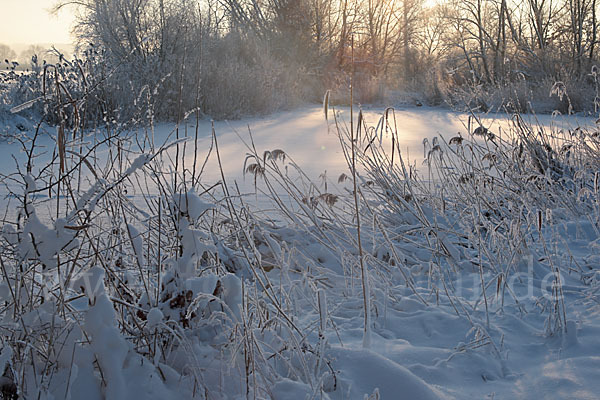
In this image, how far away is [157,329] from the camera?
987 millimetres

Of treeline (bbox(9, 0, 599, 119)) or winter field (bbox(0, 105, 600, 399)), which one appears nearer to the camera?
winter field (bbox(0, 105, 600, 399))

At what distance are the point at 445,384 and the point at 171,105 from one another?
681cm

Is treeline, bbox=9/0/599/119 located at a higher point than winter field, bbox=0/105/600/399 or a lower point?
higher

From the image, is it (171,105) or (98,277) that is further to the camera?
(171,105)

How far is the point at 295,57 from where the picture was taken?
13.7m

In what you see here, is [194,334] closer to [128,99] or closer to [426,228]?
[426,228]

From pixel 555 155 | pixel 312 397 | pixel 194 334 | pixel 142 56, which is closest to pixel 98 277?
pixel 194 334

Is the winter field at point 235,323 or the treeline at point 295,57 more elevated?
the treeline at point 295,57

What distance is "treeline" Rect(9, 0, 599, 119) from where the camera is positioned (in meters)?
7.55

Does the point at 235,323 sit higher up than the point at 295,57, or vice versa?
the point at 295,57

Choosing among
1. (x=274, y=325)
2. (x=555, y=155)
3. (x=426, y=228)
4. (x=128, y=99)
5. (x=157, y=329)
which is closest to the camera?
(x=157, y=329)

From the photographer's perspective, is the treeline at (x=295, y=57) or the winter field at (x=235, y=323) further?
the treeline at (x=295, y=57)

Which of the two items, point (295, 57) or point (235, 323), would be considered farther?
point (295, 57)

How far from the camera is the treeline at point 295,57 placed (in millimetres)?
7546
